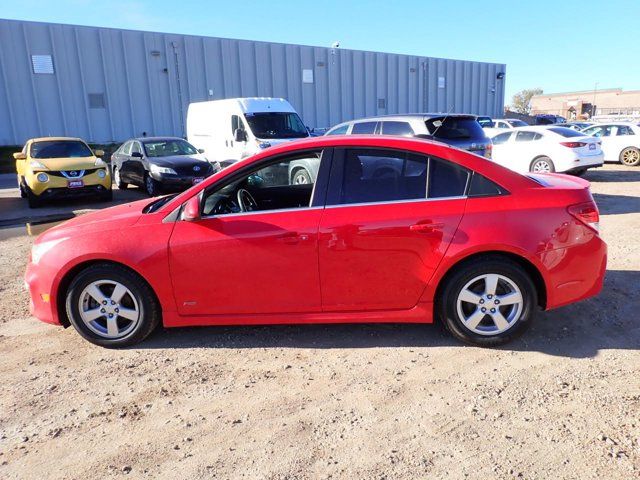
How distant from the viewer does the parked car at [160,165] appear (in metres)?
11.8

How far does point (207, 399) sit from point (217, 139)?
11.9 meters

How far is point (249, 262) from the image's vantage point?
3.62 m

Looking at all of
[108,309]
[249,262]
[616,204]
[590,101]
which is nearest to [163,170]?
[108,309]

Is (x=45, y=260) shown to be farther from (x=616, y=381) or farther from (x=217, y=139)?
(x=217, y=139)

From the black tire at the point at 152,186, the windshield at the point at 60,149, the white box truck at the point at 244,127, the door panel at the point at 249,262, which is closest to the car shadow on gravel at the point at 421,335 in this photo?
the door panel at the point at 249,262

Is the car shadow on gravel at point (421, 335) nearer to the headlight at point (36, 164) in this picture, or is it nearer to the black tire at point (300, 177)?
the black tire at point (300, 177)

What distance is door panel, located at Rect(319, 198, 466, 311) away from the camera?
3531 mm

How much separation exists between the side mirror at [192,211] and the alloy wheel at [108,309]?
757 millimetres

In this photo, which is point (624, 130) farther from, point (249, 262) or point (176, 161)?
point (249, 262)

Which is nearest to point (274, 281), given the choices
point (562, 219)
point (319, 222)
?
point (319, 222)

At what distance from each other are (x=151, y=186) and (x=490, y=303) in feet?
33.8

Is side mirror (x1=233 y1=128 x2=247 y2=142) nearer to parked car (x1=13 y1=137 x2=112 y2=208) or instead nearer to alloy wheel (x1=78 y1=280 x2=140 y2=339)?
parked car (x1=13 y1=137 x2=112 y2=208)

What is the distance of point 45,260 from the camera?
149 inches

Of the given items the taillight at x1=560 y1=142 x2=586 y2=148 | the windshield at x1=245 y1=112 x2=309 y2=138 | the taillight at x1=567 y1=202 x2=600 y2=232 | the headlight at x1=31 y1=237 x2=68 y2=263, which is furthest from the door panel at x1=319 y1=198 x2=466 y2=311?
the taillight at x1=560 y1=142 x2=586 y2=148
